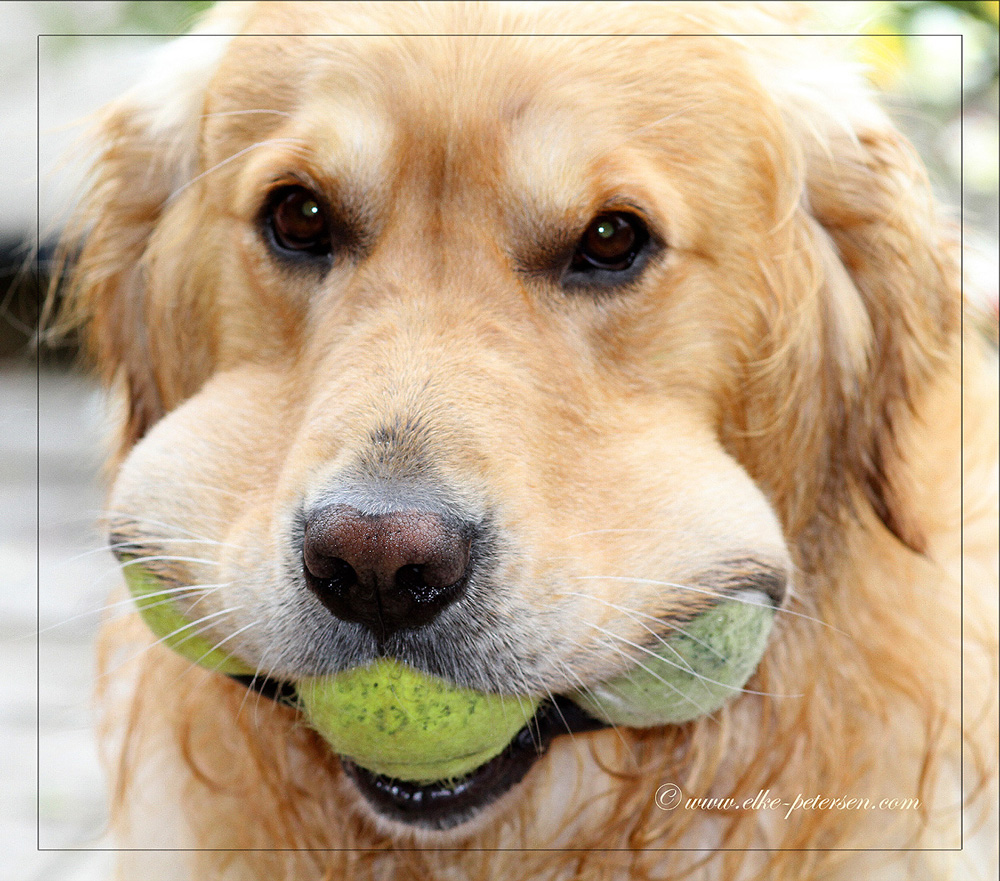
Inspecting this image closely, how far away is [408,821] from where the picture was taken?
170 centimetres

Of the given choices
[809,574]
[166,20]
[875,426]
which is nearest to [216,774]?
[809,574]

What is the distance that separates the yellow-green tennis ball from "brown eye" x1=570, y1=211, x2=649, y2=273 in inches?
26.7

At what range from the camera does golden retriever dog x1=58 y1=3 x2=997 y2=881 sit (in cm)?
158

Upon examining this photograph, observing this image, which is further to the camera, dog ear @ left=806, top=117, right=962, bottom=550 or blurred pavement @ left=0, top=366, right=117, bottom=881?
blurred pavement @ left=0, top=366, right=117, bottom=881

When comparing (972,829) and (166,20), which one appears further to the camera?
(166,20)

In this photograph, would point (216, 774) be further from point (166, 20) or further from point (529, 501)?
point (166, 20)

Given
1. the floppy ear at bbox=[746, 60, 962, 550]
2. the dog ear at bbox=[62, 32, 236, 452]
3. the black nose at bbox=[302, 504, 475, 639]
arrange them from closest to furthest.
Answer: the black nose at bbox=[302, 504, 475, 639]
the floppy ear at bbox=[746, 60, 962, 550]
the dog ear at bbox=[62, 32, 236, 452]

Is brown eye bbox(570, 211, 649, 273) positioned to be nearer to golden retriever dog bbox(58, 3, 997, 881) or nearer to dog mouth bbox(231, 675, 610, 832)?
golden retriever dog bbox(58, 3, 997, 881)

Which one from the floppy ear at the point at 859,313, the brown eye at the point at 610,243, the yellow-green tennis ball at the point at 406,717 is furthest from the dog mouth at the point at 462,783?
the brown eye at the point at 610,243

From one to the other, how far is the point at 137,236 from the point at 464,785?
1286 millimetres

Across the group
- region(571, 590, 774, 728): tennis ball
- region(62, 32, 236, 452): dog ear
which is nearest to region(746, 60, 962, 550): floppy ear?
region(571, 590, 774, 728): tennis ball

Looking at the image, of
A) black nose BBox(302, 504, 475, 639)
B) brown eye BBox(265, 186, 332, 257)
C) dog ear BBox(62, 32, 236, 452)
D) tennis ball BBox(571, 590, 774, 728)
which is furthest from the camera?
dog ear BBox(62, 32, 236, 452)

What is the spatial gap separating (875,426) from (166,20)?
171 cm

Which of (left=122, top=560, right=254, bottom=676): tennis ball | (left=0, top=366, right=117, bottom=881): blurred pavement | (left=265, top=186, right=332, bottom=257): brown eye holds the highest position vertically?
(left=265, top=186, right=332, bottom=257): brown eye
